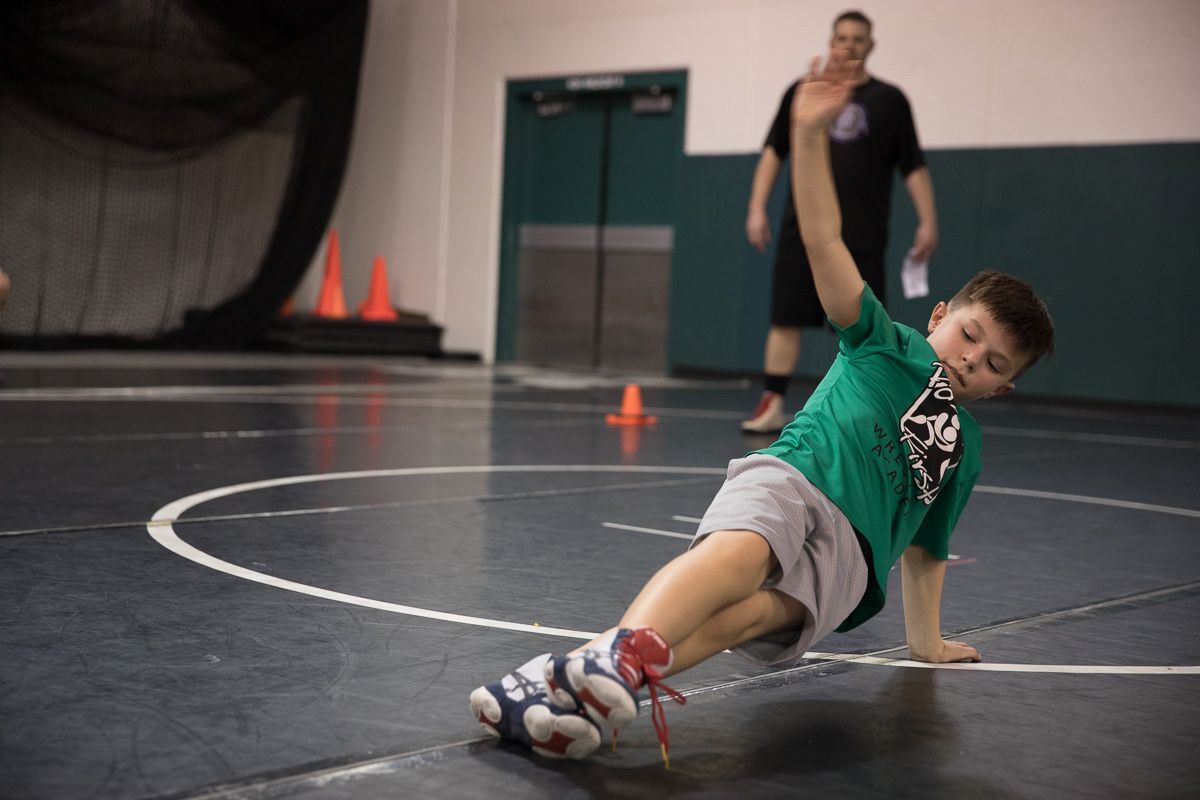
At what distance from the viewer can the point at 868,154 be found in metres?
5.52

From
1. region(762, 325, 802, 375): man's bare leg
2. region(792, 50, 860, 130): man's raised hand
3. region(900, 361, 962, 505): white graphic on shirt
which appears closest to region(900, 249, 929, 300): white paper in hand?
region(762, 325, 802, 375): man's bare leg

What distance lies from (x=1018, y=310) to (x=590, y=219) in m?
9.42

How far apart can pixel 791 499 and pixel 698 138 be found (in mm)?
8803

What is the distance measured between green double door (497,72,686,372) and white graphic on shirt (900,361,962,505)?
342 inches

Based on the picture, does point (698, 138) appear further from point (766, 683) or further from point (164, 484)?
point (766, 683)

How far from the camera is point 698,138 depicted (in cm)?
1022

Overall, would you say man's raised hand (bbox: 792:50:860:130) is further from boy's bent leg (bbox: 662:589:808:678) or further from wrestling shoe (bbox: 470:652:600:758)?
wrestling shoe (bbox: 470:652:600:758)

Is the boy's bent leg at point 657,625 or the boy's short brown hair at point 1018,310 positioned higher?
the boy's short brown hair at point 1018,310

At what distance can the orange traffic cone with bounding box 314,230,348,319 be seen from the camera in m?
11.8

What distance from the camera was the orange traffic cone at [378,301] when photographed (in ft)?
38.3

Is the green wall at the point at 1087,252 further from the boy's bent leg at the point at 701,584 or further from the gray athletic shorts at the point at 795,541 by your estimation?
the boy's bent leg at the point at 701,584

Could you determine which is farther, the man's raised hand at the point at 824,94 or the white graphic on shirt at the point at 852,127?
the white graphic on shirt at the point at 852,127

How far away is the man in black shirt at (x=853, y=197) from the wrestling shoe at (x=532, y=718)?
3979mm

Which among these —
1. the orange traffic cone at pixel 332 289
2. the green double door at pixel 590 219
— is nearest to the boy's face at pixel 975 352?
the green double door at pixel 590 219
